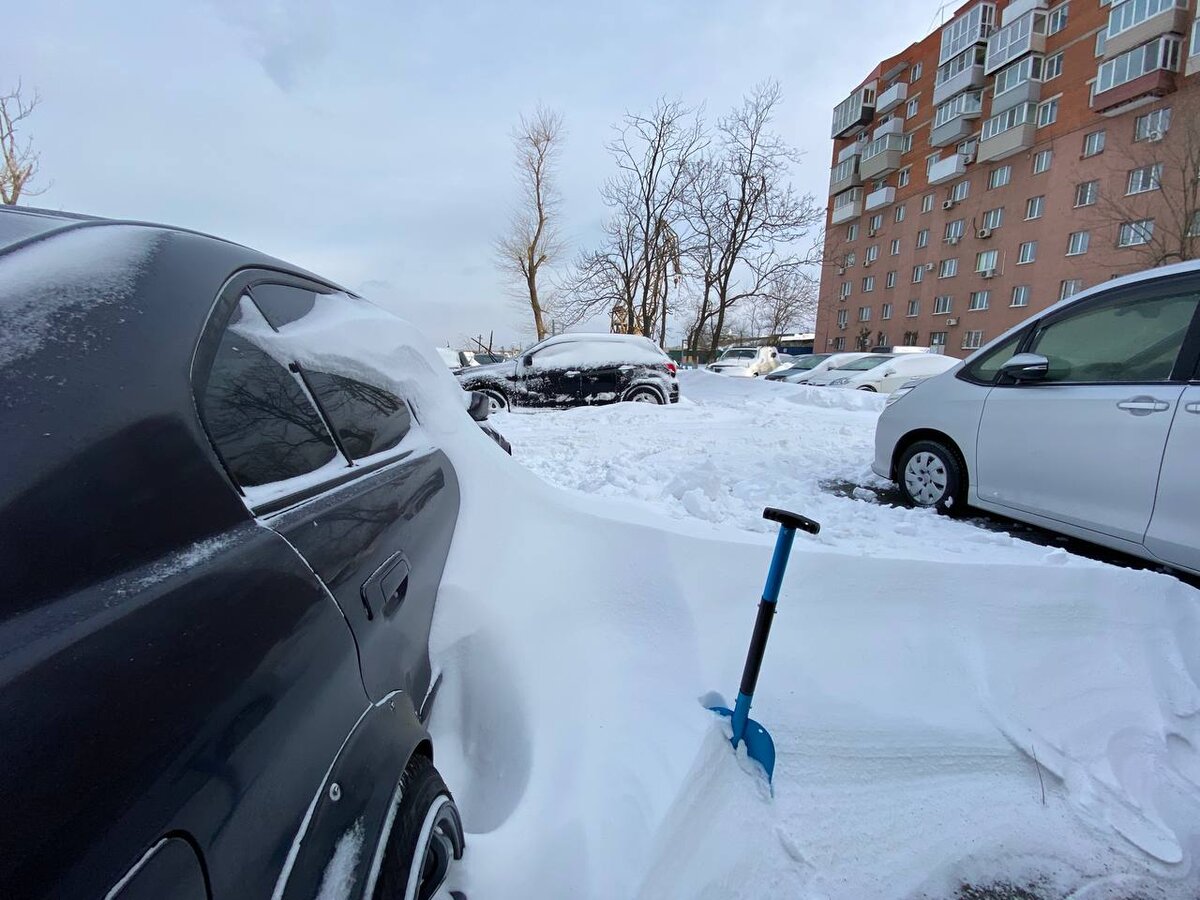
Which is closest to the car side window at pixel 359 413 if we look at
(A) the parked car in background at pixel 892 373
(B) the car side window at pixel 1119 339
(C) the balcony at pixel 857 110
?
(B) the car side window at pixel 1119 339

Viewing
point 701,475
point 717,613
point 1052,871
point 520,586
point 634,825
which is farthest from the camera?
point 701,475

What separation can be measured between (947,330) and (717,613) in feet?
140

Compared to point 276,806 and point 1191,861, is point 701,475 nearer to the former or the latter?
point 1191,861

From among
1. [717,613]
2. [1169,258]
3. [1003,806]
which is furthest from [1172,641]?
[1169,258]

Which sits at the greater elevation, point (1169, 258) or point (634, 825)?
point (1169, 258)

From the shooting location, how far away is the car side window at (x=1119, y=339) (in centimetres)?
316

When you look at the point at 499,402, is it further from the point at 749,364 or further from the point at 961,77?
the point at 961,77

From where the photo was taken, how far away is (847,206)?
46594 mm

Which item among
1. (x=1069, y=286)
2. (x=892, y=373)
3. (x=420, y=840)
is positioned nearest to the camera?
(x=420, y=840)

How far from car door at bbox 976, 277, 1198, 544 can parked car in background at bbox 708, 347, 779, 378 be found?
1952 cm

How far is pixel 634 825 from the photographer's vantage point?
159cm

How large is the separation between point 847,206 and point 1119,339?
50.4 m

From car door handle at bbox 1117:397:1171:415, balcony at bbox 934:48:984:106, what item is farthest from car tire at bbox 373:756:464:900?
balcony at bbox 934:48:984:106

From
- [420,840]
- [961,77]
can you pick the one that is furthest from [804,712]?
[961,77]
